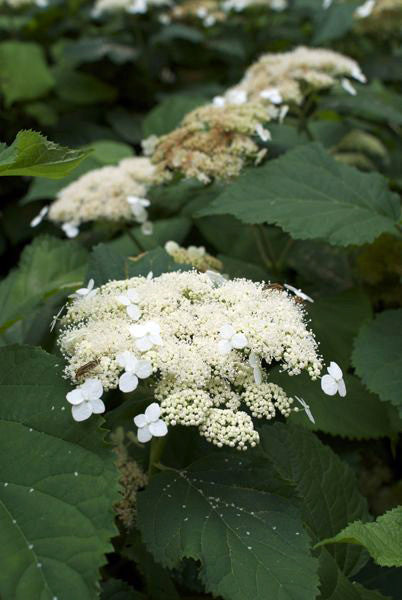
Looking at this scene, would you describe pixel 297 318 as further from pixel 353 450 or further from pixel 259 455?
pixel 353 450

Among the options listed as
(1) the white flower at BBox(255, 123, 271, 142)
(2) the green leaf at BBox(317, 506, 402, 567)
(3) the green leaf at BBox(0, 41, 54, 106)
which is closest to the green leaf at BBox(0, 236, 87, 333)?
(1) the white flower at BBox(255, 123, 271, 142)

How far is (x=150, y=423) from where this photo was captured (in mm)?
1202

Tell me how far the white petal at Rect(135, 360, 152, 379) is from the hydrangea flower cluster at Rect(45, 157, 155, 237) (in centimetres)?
96

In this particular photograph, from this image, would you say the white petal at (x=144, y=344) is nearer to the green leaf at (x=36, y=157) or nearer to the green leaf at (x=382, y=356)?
the green leaf at (x=36, y=157)

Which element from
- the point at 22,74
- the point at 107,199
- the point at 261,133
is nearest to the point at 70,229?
the point at 107,199

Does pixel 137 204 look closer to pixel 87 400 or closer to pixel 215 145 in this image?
pixel 215 145

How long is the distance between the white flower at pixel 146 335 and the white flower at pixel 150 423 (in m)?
0.10

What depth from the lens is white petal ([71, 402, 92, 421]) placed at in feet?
3.95

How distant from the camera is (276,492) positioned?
4.42 ft

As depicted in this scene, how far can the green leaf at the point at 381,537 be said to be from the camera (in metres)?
1.21

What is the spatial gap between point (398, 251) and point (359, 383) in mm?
441

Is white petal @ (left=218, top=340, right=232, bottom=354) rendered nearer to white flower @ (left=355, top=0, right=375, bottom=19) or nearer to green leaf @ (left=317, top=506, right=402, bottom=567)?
green leaf @ (left=317, top=506, right=402, bottom=567)

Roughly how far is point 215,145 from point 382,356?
0.76 m

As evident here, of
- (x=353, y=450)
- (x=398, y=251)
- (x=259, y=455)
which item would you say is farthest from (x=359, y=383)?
(x=259, y=455)
